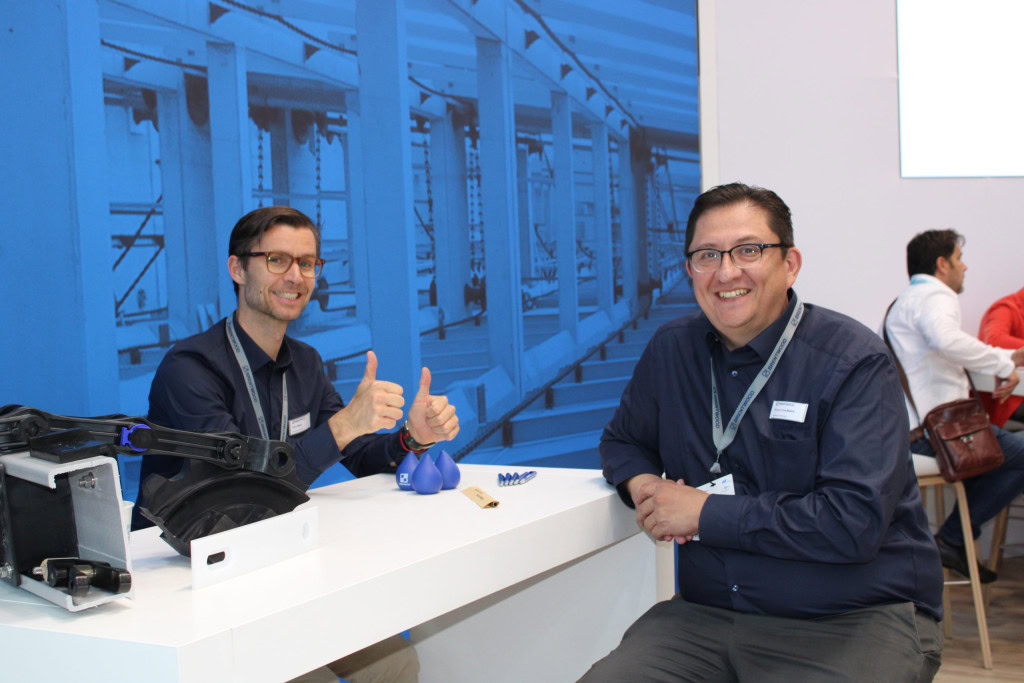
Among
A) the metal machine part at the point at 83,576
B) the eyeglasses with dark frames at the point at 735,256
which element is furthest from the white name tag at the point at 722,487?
the metal machine part at the point at 83,576

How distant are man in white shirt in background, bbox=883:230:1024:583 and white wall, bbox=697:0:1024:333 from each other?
59 cm

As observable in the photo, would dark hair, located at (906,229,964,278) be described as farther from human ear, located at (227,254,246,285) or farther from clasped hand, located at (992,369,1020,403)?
human ear, located at (227,254,246,285)

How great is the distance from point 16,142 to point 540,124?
201 centimetres

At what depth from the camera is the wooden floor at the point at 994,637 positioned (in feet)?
9.85

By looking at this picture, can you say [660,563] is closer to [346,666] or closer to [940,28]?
[346,666]

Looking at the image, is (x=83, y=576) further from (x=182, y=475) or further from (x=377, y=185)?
(x=377, y=185)

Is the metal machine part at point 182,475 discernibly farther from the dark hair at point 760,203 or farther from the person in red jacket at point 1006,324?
the person in red jacket at point 1006,324

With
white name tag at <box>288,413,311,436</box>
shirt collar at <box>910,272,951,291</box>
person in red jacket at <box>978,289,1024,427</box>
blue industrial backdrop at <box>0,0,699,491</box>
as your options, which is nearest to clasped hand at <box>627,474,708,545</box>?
white name tag at <box>288,413,311,436</box>

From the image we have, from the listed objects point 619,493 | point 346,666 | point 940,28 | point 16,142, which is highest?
point 940,28

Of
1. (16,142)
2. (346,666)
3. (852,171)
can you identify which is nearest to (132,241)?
(16,142)

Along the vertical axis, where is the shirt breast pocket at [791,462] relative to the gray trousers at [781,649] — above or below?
above

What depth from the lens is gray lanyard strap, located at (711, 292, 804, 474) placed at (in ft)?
5.74

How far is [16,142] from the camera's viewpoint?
251cm

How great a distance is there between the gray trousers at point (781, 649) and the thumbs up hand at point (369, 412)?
67 cm
